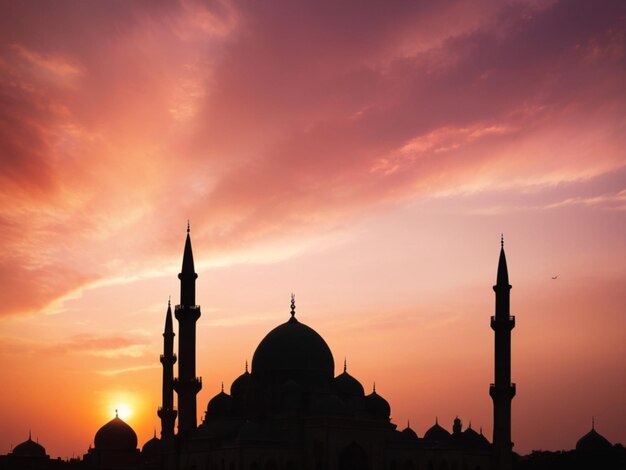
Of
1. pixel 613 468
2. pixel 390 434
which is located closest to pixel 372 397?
pixel 390 434

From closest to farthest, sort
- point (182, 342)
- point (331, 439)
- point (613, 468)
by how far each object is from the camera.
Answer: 1. point (331, 439)
2. point (182, 342)
3. point (613, 468)

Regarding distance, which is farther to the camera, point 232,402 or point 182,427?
point 232,402

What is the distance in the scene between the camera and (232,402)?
4728cm

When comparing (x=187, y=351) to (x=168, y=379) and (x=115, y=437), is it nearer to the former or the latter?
(x=168, y=379)

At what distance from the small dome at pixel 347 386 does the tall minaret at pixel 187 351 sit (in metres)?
6.52

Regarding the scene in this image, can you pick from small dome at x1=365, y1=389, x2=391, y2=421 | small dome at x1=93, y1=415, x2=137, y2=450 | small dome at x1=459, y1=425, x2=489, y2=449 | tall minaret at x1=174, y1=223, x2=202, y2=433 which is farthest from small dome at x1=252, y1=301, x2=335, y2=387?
small dome at x1=93, y1=415, x2=137, y2=450

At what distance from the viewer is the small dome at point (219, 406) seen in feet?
154

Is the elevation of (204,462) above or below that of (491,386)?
below

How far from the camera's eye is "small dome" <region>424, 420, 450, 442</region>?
47.5 m

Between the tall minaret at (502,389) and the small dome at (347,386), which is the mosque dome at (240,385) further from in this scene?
the tall minaret at (502,389)

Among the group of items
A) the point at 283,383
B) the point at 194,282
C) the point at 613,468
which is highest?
the point at 194,282

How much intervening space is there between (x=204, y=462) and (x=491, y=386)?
12802mm

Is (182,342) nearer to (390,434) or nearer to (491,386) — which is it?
(390,434)

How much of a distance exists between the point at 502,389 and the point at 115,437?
20226 mm
